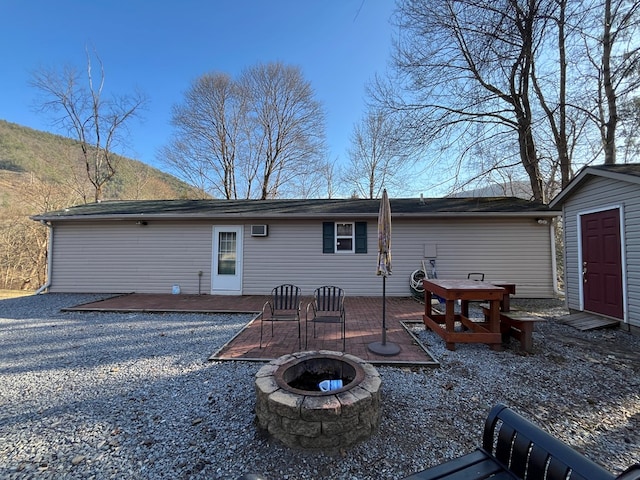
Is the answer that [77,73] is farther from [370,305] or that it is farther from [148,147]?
[370,305]

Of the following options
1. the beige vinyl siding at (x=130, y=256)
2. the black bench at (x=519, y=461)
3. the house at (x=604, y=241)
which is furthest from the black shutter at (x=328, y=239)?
the black bench at (x=519, y=461)

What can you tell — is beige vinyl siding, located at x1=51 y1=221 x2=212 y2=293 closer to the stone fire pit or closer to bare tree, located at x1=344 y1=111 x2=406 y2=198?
the stone fire pit

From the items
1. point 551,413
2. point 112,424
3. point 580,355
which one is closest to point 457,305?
point 580,355

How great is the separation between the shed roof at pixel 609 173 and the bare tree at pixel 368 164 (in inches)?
441

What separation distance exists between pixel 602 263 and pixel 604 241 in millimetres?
431

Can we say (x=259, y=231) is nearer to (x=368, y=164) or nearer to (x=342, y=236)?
(x=342, y=236)

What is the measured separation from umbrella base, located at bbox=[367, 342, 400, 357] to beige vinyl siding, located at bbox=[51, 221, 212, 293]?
623 centimetres

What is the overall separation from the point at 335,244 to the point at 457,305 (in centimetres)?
370

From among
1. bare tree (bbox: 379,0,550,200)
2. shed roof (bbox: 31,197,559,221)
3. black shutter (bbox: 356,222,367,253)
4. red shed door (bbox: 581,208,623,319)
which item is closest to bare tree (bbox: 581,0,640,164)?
bare tree (bbox: 379,0,550,200)

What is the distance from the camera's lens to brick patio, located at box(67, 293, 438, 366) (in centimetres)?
369

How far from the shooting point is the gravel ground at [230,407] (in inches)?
73.4

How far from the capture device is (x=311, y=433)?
1.92 m

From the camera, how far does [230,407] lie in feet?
8.17

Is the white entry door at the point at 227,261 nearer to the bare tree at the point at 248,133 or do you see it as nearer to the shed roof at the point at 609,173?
the shed roof at the point at 609,173
